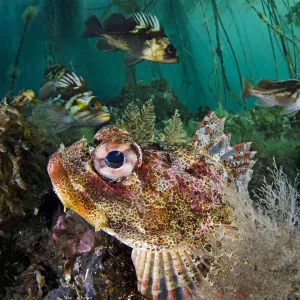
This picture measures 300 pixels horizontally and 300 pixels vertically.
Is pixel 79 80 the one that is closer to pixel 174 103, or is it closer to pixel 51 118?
pixel 51 118

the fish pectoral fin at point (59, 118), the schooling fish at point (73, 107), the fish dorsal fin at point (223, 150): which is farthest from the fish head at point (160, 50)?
the fish dorsal fin at point (223, 150)

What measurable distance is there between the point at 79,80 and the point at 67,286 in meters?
3.95

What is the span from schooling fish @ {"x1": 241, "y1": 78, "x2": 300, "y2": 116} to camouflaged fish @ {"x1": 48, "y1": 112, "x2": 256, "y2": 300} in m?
3.18

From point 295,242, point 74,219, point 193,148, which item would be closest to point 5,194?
point 74,219

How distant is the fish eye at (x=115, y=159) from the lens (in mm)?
1646

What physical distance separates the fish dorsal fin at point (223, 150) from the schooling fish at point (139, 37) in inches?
109

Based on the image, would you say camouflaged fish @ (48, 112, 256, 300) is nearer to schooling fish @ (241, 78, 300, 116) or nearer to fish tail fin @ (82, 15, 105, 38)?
schooling fish @ (241, 78, 300, 116)

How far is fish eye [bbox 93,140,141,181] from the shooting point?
1.65m

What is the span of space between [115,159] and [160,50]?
12.4ft

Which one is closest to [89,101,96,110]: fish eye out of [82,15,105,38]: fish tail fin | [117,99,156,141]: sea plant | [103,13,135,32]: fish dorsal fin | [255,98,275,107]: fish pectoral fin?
[117,99,156,141]: sea plant

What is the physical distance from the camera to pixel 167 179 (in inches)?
76.8

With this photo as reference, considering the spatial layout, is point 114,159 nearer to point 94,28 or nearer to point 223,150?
point 223,150

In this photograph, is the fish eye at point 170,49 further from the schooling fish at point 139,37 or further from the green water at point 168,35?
the green water at point 168,35

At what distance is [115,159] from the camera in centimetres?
168
